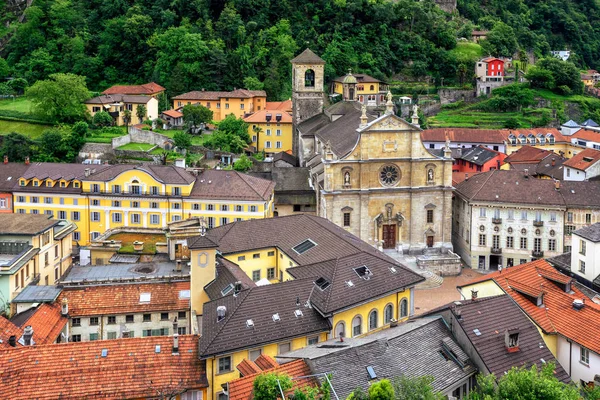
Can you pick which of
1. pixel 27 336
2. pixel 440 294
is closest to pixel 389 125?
pixel 440 294

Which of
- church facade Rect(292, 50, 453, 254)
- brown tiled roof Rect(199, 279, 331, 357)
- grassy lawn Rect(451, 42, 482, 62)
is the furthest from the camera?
grassy lawn Rect(451, 42, 482, 62)

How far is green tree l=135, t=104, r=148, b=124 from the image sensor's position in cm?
8662

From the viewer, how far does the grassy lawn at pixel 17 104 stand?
302ft

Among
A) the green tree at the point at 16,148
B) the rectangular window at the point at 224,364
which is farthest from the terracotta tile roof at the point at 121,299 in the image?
the green tree at the point at 16,148

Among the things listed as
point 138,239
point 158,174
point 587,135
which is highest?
point 587,135

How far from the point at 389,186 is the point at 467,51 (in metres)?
63.9

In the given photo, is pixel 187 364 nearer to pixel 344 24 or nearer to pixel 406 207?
pixel 406 207

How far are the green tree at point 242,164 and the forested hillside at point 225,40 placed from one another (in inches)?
1072

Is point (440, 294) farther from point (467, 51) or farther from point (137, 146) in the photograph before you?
point (467, 51)

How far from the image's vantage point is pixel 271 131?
81750 mm

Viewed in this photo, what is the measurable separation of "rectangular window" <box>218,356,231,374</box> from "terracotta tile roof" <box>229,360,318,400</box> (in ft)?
12.6

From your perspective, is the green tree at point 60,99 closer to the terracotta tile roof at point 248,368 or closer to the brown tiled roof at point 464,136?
the brown tiled roof at point 464,136

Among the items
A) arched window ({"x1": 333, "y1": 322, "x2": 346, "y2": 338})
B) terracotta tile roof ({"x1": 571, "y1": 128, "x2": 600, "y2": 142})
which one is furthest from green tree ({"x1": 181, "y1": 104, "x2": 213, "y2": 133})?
arched window ({"x1": 333, "y1": 322, "x2": 346, "y2": 338})

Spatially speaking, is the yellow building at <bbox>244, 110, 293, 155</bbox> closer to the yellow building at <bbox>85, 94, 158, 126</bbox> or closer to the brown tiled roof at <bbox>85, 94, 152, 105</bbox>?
the yellow building at <bbox>85, 94, 158, 126</bbox>
